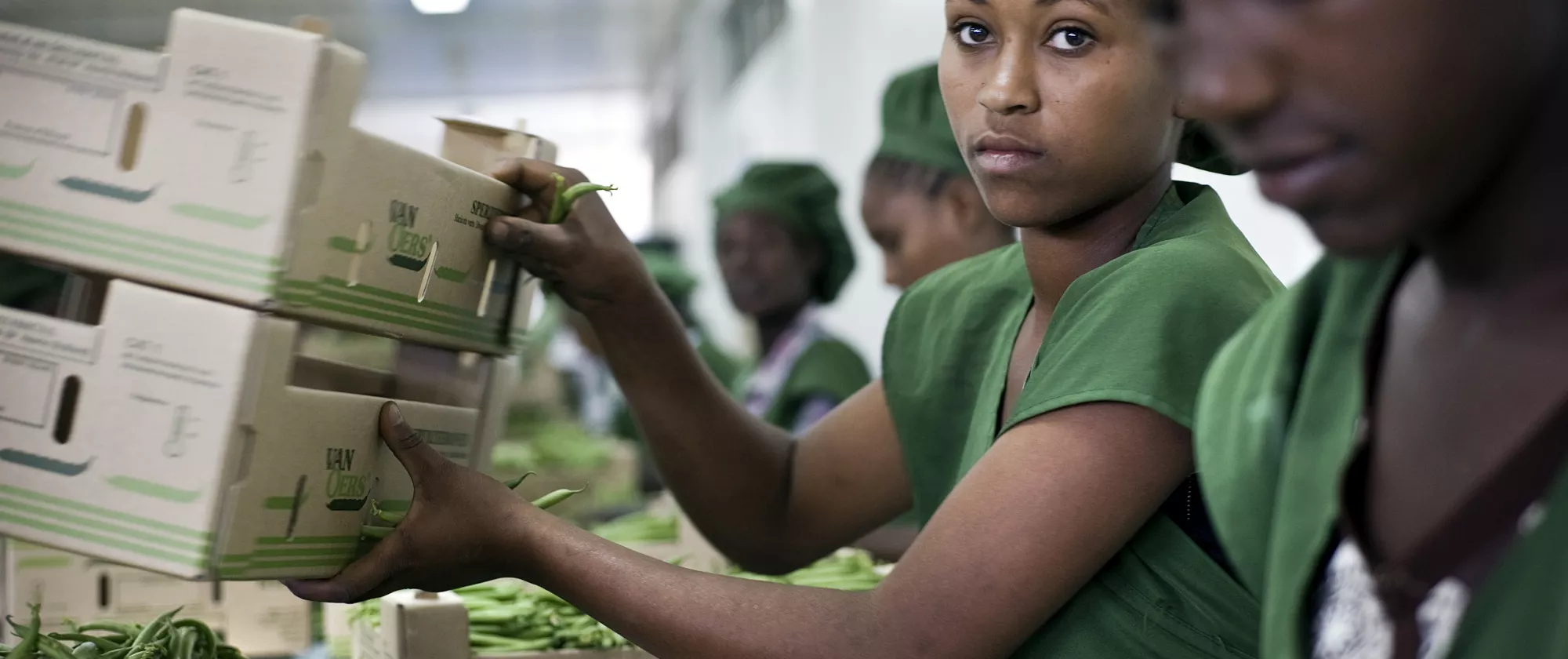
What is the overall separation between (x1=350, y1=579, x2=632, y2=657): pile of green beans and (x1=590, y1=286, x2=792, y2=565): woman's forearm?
22cm

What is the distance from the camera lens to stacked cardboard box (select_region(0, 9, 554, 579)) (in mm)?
1306

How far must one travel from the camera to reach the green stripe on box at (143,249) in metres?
1.30

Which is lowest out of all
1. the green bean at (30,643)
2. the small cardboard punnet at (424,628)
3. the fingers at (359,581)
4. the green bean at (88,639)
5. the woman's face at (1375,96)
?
the green bean at (88,639)

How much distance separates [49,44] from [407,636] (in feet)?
2.65

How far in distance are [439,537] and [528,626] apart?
0.64 m

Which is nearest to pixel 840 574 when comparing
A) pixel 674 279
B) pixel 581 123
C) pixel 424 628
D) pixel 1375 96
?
pixel 424 628

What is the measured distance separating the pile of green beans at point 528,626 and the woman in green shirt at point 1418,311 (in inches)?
48.4

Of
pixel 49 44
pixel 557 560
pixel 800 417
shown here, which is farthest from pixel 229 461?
pixel 800 417

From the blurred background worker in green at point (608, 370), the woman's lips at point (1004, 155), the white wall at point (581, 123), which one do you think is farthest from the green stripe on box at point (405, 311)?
the white wall at point (581, 123)

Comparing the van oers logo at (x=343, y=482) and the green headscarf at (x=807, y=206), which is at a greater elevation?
the van oers logo at (x=343, y=482)

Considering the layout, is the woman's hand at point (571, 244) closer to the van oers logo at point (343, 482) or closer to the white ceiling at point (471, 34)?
the van oers logo at point (343, 482)

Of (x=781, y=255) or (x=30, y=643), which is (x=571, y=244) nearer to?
(x=30, y=643)

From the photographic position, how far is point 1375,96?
0.74m

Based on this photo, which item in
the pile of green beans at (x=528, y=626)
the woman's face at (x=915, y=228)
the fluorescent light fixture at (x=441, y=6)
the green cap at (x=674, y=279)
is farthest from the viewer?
the fluorescent light fixture at (x=441, y=6)
